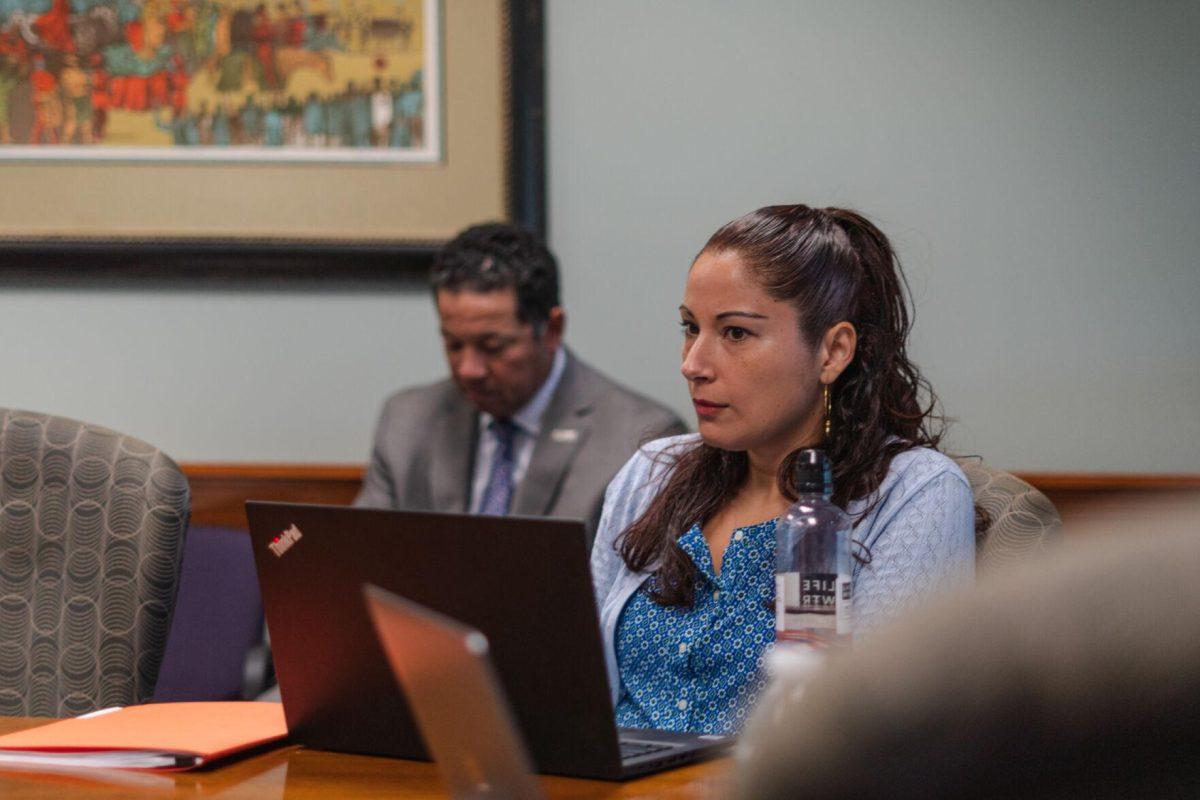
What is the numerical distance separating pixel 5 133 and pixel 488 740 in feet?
9.83

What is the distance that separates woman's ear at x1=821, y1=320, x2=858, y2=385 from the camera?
2012mm

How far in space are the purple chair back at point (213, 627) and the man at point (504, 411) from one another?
46cm

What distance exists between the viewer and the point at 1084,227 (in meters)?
3.30

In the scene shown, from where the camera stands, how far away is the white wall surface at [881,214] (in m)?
3.28

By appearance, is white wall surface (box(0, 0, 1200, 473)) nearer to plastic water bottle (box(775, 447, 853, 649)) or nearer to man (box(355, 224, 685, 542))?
man (box(355, 224, 685, 542))

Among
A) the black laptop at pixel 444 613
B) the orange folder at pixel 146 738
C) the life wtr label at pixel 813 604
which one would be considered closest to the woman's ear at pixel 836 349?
the life wtr label at pixel 813 604

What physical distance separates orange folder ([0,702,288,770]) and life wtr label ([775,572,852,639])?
597mm

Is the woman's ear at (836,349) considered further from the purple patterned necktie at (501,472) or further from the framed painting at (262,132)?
the framed painting at (262,132)

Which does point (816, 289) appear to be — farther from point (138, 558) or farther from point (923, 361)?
point (923, 361)

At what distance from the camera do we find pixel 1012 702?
0.48m

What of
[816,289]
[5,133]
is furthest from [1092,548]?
[5,133]

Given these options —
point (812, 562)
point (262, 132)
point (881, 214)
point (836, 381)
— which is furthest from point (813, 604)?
point (262, 132)

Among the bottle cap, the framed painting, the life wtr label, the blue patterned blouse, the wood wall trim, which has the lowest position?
the wood wall trim

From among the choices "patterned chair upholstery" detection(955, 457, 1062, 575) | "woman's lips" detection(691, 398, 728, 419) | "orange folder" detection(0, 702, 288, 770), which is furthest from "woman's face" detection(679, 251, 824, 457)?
"orange folder" detection(0, 702, 288, 770)
